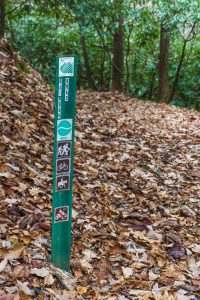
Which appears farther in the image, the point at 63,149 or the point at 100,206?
the point at 100,206

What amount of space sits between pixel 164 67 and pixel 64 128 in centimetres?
1004

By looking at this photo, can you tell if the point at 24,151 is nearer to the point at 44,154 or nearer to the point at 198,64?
the point at 44,154

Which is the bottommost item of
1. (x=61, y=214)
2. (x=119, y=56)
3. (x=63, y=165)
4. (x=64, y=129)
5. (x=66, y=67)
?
(x=61, y=214)

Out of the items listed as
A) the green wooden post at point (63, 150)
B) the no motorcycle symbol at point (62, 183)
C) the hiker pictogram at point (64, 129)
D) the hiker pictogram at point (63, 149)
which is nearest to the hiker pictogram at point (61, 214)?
the green wooden post at point (63, 150)

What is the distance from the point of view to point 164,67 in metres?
12.3

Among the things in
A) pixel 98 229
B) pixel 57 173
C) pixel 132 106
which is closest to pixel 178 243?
pixel 98 229

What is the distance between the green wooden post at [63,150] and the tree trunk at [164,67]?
9.23 m

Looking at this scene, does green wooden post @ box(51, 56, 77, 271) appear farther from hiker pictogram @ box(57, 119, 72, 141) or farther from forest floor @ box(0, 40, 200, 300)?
forest floor @ box(0, 40, 200, 300)

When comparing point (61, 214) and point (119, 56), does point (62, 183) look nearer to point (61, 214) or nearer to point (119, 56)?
point (61, 214)

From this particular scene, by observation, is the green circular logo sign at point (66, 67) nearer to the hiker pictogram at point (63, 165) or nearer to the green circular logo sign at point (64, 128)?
the green circular logo sign at point (64, 128)

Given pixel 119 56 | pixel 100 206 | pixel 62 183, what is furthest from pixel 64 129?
pixel 119 56

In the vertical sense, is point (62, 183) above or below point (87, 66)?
below

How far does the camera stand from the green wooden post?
270cm

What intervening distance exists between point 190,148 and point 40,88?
9.34 feet
